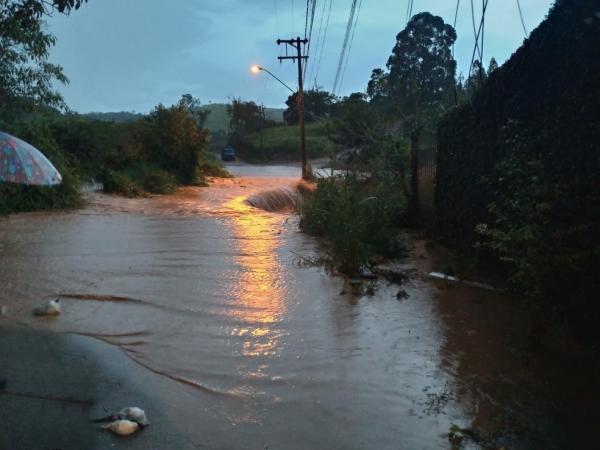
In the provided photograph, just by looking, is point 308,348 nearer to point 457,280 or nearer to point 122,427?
point 122,427

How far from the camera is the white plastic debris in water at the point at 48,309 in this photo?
6918mm

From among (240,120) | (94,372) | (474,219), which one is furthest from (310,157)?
(94,372)

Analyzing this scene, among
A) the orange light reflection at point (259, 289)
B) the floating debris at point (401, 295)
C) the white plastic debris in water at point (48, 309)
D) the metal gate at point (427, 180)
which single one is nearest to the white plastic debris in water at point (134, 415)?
the orange light reflection at point (259, 289)

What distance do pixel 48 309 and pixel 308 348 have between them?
10.1 feet

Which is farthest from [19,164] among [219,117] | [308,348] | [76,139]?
[219,117]

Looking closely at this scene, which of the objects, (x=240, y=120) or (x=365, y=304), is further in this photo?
(x=240, y=120)

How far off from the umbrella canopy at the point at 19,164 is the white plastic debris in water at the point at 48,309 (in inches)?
82.9

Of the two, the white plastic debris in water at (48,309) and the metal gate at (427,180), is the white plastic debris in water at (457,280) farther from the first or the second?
the white plastic debris in water at (48,309)

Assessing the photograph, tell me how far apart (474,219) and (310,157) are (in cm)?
5452

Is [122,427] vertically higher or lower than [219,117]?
lower

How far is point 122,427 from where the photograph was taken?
4160 millimetres

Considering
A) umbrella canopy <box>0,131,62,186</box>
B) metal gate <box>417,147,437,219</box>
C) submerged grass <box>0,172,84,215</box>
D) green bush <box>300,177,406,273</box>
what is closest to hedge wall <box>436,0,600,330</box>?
green bush <box>300,177,406,273</box>

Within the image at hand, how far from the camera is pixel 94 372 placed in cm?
529

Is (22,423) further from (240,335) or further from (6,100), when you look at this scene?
(6,100)
